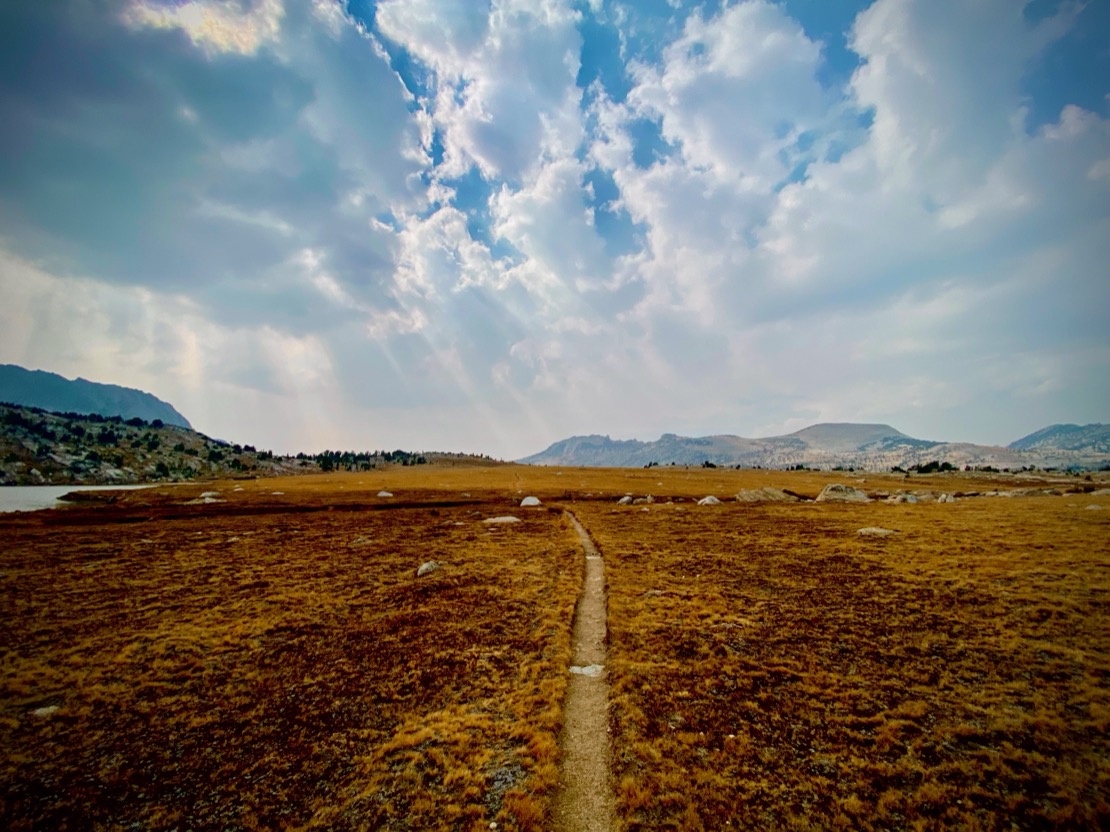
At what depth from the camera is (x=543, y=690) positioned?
14.4 m

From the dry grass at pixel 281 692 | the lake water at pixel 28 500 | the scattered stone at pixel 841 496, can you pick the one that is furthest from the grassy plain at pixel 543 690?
the lake water at pixel 28 500

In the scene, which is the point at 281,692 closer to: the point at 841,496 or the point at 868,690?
the point at 868,690

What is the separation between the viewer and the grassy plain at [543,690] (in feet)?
31.3

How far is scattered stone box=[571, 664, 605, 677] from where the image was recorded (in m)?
15.7

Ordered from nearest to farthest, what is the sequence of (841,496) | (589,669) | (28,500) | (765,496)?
(589,669), (841,496), (765,496), (28,500)

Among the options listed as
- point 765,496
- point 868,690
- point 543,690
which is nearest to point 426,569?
point 543,690

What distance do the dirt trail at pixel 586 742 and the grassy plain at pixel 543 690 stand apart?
0.38 meters

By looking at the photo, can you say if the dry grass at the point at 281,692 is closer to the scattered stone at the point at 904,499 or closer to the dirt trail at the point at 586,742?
the dirt trail at the point at 586,742

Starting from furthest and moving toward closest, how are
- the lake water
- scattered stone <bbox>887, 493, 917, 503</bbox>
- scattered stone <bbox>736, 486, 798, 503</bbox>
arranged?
the lake water < scattered stone <bbox>736, 486, 798, 503</bbox> < scattered stone <bbox>887, 493, 917, 503</bbox>

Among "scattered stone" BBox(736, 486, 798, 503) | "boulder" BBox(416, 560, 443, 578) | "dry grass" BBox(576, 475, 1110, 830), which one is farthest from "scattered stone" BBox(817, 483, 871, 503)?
"boulder" BBox(416, 560, 443, 578)

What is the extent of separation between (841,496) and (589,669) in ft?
239

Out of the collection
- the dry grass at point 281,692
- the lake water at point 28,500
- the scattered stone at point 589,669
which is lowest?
the lake water at point 28,500

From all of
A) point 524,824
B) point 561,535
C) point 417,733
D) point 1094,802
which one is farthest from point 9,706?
point 561,535

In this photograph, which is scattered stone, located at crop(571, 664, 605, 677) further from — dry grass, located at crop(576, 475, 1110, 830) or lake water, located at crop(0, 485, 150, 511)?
lake water, located at crop(0, 485, 150, 511)
